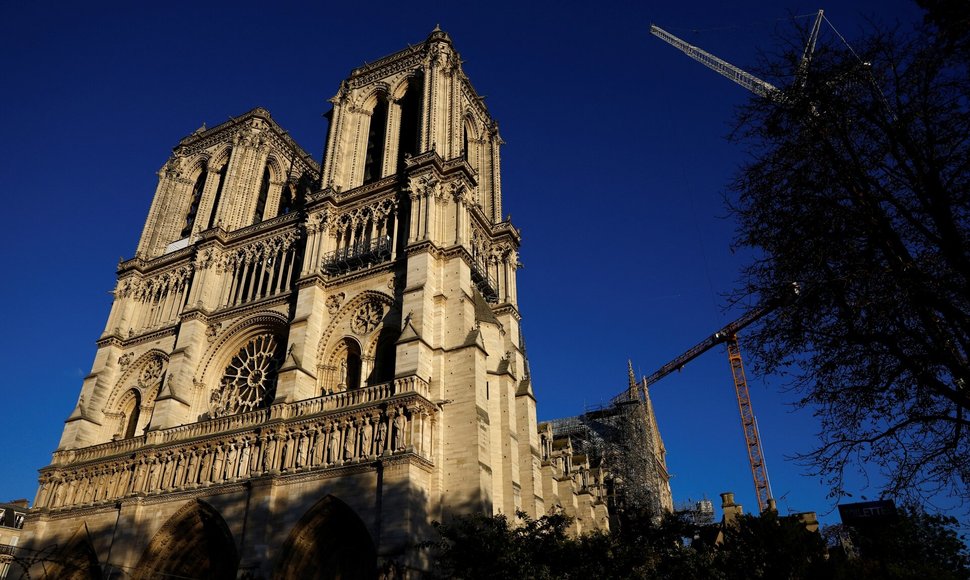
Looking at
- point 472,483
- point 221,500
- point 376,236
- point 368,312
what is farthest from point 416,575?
point 376,236

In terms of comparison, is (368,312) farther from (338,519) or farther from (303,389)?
(338,519)

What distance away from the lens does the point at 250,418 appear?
975 inches

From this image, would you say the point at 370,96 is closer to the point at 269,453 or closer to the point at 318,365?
the point at 318,365

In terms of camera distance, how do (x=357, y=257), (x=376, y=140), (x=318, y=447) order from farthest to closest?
(x=376, y=140), (x=357, y=257), (x=318, y=447)

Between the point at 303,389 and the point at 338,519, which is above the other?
the point at 303,389

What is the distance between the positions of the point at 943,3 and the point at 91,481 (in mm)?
31315

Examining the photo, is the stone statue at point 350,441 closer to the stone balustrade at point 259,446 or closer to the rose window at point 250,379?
the stone balustrade at point 259,446

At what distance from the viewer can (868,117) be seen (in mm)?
8328

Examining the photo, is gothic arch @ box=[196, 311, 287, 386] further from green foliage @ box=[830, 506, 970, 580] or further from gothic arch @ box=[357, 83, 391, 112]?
green foliage @ box=[830, 506, 970, 580]

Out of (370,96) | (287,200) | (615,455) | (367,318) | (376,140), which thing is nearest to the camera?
(367,318)

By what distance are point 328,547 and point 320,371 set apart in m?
7.25

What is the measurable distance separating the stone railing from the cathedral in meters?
0.08

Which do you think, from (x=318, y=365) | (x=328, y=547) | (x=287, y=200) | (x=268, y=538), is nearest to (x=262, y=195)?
(x=287, y=200)

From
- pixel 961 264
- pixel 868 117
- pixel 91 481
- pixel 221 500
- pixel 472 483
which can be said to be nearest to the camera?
pixel 961 264
